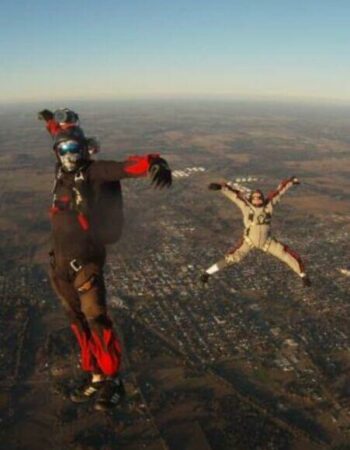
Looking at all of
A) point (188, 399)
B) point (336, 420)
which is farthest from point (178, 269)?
point (336, 420)

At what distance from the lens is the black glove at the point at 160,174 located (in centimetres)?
790

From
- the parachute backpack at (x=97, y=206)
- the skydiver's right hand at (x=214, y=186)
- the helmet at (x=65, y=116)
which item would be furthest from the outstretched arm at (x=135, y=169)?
the skydiver's right hand at (x=214, y=186)

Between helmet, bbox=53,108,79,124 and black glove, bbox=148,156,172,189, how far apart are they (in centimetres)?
285

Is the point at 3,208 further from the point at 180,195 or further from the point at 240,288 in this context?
the point at 240,288

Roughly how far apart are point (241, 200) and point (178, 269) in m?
88.8

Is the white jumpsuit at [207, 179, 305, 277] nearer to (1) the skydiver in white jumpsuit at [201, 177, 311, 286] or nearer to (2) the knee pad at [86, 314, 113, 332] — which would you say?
(1) the skydiver in white jumpsuit at [201, 177, 311, 286]

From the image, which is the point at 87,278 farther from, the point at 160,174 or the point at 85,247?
the point at 160,174

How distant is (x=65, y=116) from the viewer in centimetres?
1024

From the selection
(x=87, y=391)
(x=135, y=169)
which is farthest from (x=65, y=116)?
(x=87, y=391)

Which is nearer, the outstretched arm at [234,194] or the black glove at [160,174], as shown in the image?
the black glove at [160,174]

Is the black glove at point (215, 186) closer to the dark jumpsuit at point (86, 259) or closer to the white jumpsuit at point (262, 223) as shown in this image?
the white jumpsuit at point (262, 223)

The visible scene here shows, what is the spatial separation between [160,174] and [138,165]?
27.8 inches

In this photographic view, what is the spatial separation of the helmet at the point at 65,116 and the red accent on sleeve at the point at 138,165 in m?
2.22

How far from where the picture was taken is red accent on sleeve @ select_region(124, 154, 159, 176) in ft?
27.6
